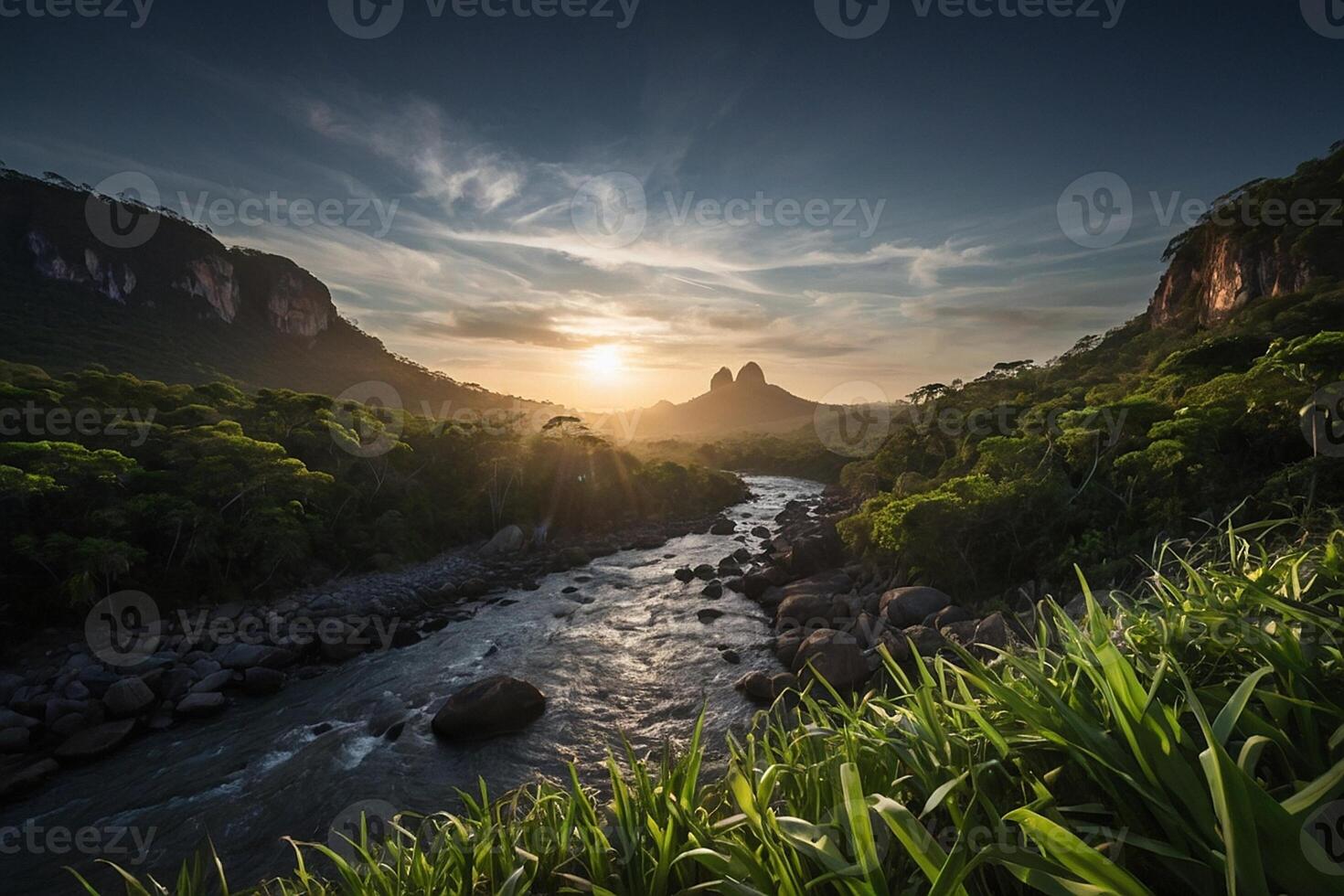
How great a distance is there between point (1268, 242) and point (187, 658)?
2148 inches

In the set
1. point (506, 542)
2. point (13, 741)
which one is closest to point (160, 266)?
point (506, 542)

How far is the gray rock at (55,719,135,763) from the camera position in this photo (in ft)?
29.2

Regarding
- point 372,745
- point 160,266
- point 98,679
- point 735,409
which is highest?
point 160,266

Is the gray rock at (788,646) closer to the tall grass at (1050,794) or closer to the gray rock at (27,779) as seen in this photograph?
the tall grass at (1050,794)

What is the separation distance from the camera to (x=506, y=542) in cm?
2367

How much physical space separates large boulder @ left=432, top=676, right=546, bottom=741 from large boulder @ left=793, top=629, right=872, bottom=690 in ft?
17.1

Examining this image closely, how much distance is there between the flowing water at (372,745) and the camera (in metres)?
7.41

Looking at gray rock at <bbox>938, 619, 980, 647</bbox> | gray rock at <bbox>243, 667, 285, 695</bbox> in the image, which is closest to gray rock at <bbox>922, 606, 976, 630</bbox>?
gray rock at <bbox>938, 619, 980, 647</bbox>

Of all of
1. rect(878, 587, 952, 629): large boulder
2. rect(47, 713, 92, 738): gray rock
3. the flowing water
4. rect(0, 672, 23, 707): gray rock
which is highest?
rect(878, 587, 952, 629): large boulder

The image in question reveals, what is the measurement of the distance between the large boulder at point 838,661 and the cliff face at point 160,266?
85968 millimetres

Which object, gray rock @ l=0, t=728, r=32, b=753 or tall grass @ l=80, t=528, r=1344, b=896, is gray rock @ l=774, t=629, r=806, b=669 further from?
gray rock @ l=0, t=728, r=32, b=753

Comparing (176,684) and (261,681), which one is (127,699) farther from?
(261,681)

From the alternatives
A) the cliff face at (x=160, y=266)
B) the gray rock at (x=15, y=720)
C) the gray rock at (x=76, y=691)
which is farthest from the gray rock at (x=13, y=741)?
the cliff face at (x=160, y=266)

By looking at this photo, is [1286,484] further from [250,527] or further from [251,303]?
[251,303]
